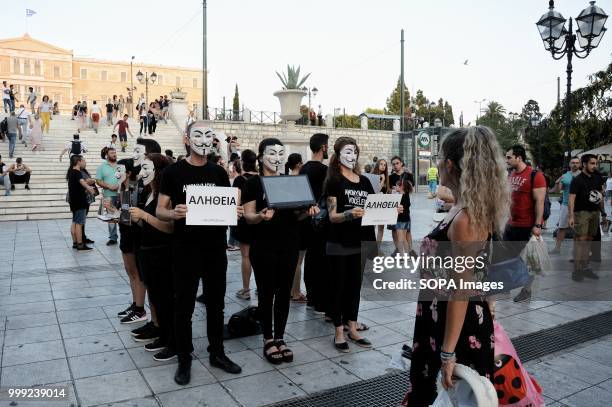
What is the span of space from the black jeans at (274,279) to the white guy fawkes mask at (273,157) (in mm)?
795

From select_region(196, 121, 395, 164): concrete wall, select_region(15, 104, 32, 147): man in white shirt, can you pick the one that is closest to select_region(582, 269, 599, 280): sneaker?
select_region(196, 121, 395, 164): concrete wall

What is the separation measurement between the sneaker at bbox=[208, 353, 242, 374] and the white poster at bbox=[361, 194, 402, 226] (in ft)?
5.58

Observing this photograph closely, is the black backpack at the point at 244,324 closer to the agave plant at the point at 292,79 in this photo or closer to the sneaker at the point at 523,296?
the sneaker at the point at 523,296

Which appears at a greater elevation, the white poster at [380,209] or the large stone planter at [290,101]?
the large stone planter at [290,101]

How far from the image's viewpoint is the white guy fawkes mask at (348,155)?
14.7 feet

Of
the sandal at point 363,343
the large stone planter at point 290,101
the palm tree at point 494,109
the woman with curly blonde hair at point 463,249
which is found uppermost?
the palm tree at point 494,109

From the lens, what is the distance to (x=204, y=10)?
25672 millimetres

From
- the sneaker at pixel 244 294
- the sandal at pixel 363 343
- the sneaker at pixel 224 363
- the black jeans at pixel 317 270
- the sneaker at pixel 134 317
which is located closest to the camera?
the sneaker at pixel 224 363

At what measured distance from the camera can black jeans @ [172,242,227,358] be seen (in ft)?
12.5

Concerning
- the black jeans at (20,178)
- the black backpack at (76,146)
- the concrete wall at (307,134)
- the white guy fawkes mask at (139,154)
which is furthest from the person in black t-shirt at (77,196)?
the concrete wall at (307,134)

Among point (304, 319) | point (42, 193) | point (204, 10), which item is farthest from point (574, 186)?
point (204, 10)

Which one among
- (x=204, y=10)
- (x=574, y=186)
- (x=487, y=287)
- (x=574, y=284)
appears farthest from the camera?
(x=204, y=10)

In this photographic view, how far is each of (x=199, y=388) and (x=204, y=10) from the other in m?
25.3

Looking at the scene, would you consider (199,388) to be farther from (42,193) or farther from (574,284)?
(42,193)
